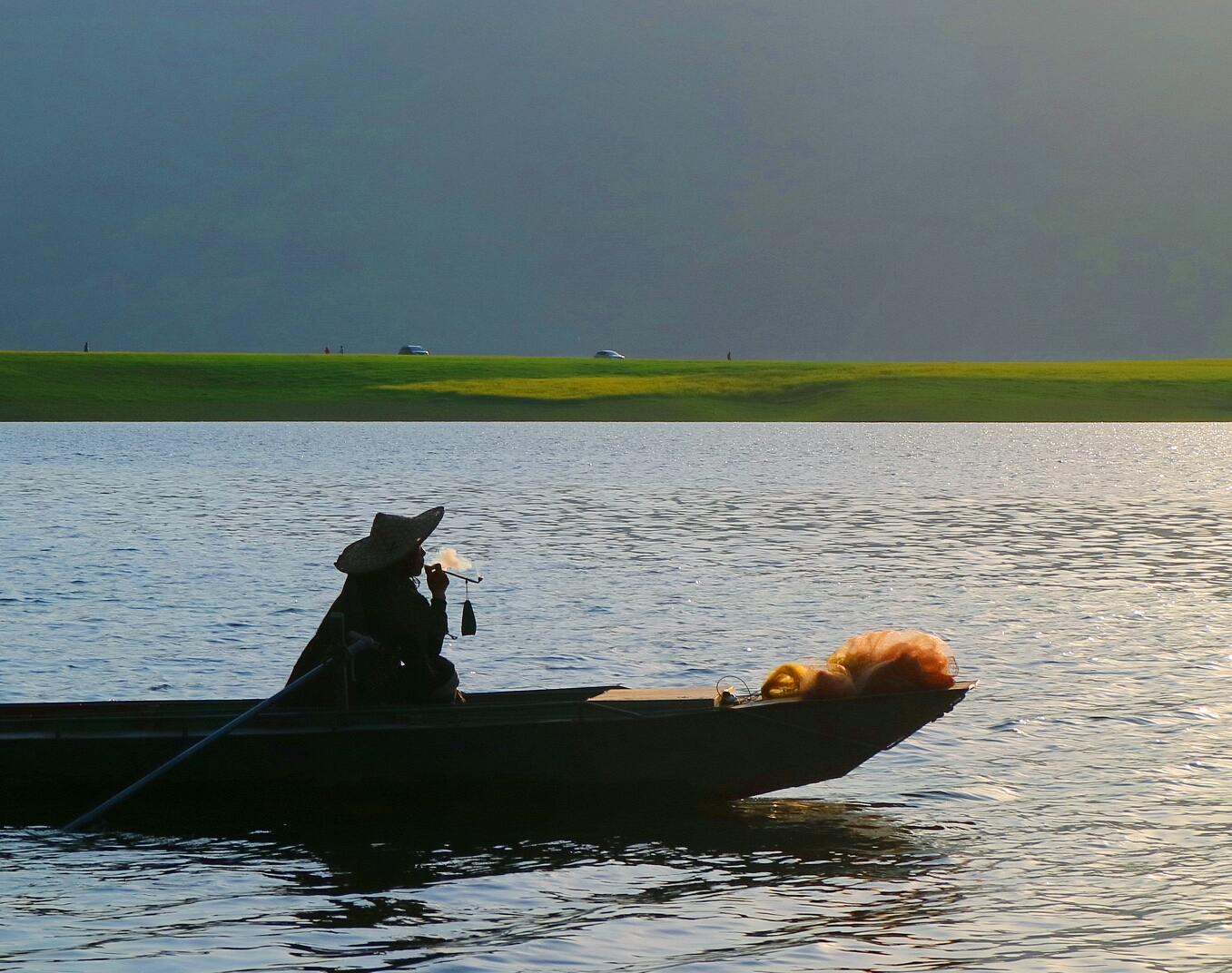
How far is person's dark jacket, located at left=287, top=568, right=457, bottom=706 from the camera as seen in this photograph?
12.1 metres

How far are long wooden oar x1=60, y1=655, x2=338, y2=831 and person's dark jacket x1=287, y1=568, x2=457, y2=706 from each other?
17 centimetres

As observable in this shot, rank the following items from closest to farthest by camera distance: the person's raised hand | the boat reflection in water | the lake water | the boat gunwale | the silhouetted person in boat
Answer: the boat reflection in water → the lake water → the person's raised hand → the silhouetted person in boat → the boat gunwale

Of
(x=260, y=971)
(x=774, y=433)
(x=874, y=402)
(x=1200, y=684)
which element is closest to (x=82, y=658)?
(x=260, y=971)

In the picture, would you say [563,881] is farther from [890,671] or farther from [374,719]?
[890,671]

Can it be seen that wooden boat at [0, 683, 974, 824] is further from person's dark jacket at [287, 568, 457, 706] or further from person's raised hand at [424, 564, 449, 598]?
person's raised hand at [424, 564, 449, 598]

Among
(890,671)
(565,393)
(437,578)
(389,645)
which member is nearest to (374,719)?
(389,645)

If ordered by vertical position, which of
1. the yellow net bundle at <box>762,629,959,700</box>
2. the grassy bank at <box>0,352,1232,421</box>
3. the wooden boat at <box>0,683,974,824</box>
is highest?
the grassy bank at <box>0,352,1232,421</box>

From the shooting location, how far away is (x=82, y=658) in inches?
755

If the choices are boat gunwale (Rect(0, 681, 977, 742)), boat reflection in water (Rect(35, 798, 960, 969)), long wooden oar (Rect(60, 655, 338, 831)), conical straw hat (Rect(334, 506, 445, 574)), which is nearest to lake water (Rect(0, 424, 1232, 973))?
boat reflection in water (Rect(35, 798, 960, 969))

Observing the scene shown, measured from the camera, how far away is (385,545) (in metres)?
11.9

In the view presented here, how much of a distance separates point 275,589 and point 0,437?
188ft

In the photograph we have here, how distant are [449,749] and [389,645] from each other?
880 mm

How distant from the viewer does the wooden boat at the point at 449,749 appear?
39.5 ft

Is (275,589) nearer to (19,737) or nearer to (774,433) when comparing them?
(19,737)
